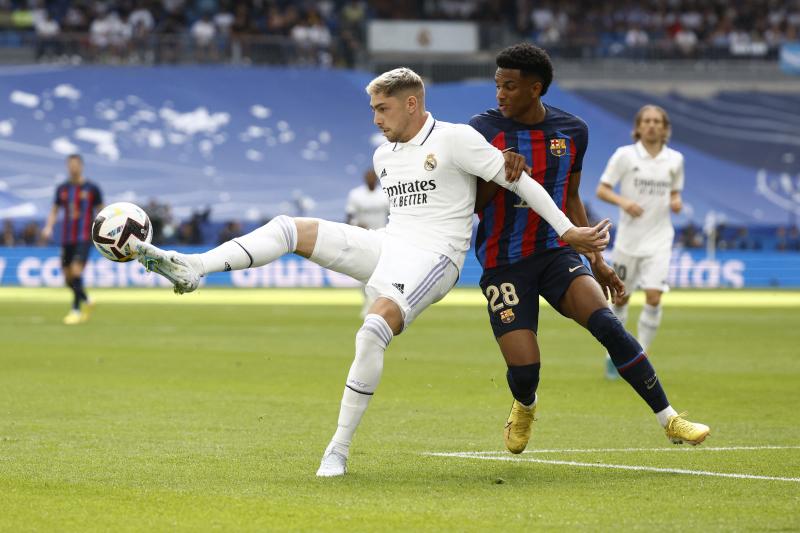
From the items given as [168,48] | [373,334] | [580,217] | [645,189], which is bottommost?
[168,48]

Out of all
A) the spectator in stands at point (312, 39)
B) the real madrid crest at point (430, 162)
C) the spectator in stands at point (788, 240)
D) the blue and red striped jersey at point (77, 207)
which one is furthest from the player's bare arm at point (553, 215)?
the spectator in stands at point (312, 39)

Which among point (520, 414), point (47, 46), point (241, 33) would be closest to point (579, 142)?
point (520, 414)

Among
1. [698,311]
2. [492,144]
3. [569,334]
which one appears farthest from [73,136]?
[492,144]

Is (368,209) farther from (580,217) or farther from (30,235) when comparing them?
(30,235)

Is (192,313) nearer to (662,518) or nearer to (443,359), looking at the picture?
(443,359)

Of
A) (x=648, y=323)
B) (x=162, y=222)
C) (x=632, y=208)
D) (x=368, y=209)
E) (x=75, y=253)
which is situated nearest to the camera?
(x=632, y=208)

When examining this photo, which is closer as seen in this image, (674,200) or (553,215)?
(553,215)

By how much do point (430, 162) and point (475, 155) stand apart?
26 cm

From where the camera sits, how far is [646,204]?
14352 mm

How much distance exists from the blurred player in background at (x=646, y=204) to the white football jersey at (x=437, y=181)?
251 inches

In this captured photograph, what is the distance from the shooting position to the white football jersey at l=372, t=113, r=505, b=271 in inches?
296

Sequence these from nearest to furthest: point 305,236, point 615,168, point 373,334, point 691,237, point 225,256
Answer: point 225,256 → point 373,334 → point 305,236 → point 615,168 → point 691,237

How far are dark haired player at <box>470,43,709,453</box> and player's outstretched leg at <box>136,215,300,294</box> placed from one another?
4.07 feet

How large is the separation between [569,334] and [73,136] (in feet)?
87.3
